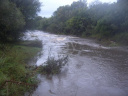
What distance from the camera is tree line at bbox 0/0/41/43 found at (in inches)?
521

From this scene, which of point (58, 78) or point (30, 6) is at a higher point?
point (30, 6)

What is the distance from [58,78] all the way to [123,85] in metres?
3.40

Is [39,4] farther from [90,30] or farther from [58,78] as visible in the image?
[90,30]

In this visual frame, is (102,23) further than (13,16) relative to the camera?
Yes

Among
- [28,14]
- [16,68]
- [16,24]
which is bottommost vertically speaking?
[16,68]

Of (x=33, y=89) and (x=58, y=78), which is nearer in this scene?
(x=33, y=89)

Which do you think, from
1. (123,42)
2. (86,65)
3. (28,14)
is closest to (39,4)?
(28,14)

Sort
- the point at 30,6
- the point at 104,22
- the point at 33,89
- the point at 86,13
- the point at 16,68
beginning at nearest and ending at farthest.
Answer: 1. the point at 33,89
2. the point at 16,68
3. the point at 30,6
4. the point at 104,22
5. the point at 86,13

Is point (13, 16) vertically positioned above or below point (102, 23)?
above

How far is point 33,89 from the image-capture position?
7.78 meters

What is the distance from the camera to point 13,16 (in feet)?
47.3

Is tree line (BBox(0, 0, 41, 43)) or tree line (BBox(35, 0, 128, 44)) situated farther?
tree line (BBox(35, 0, 128, 44))

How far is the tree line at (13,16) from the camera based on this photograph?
13.2 meters

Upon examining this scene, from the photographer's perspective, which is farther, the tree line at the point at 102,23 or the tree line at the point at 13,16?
the tree line at the point at 102,23
